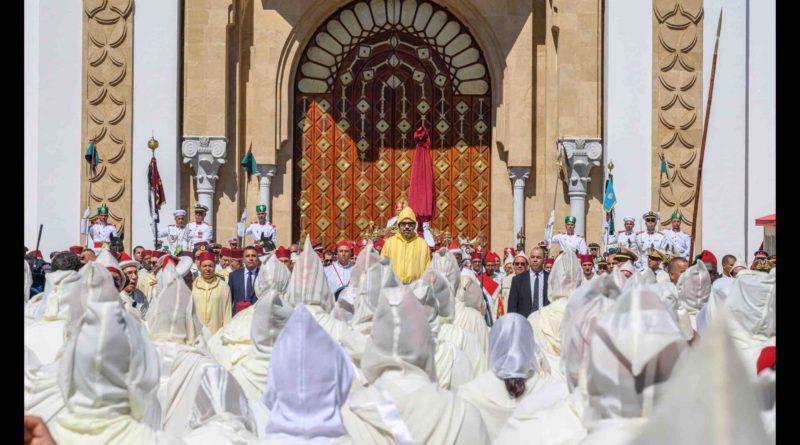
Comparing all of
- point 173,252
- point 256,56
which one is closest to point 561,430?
point 173,252

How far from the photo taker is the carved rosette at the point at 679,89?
17938mm

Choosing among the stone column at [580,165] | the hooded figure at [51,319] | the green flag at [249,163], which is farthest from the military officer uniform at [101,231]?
the hooded figure at [51,319]

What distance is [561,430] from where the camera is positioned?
3.70 m

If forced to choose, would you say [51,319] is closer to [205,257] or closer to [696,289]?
[205,257]

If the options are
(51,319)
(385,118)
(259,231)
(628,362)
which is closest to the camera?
(628,362)

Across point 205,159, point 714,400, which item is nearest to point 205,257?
point 205,159

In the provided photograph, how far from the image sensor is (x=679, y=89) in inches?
708

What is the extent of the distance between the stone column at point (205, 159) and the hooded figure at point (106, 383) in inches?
562

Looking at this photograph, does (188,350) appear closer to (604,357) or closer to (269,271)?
(604,357)

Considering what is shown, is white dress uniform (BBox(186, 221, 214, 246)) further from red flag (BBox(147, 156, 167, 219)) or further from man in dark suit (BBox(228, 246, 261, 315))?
man in dark suit (BBox(228, 246, 261, 315))

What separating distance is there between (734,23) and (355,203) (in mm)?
6513

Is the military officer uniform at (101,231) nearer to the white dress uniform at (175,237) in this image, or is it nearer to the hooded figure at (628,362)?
the white dress uniform at (175,237)

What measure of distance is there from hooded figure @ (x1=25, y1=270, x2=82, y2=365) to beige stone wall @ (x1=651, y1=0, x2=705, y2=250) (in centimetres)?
1246

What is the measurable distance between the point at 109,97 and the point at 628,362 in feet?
52.6
